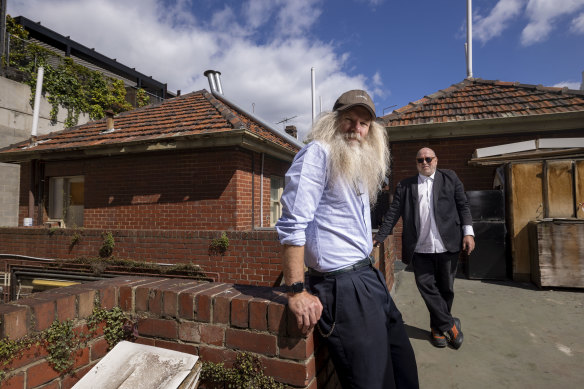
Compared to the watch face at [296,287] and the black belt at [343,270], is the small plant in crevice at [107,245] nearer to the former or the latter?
the black belt at [343,270]

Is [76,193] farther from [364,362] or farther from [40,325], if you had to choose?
[364,362]

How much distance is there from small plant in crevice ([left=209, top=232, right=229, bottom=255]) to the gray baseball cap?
12.6 ft

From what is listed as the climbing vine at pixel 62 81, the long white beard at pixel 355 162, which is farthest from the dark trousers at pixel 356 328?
the climbing vine at pixel 62 81

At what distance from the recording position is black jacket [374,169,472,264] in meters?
3.04

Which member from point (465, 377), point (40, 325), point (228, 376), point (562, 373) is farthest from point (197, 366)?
point (562, 373)

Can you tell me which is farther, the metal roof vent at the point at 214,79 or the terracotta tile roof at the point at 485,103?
the metal roof vent at the point at 214,79

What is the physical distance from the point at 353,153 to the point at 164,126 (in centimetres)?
650

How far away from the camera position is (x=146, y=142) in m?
6.33

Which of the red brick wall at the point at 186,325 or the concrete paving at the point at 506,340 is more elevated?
the red brick wall at the point at 186,325

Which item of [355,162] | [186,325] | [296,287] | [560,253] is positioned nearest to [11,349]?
[186,325]

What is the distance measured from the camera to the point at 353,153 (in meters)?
1.57

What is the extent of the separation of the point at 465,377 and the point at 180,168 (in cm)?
597

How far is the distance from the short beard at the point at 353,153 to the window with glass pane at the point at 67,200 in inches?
331

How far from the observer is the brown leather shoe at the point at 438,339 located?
295 cm
